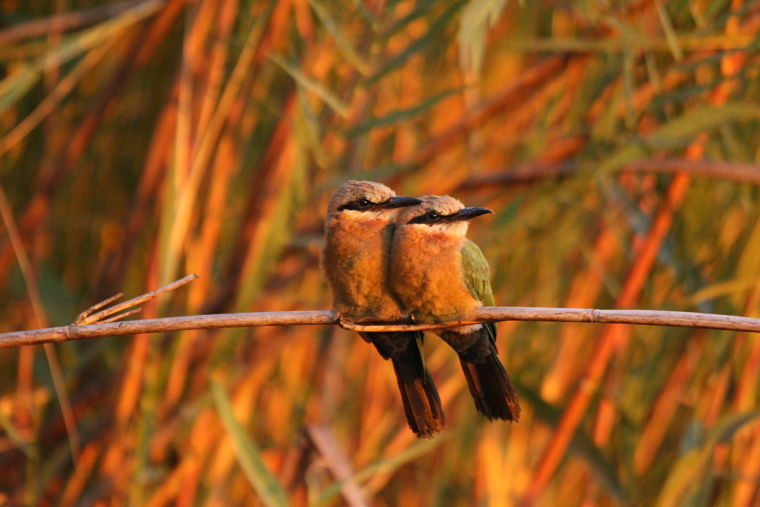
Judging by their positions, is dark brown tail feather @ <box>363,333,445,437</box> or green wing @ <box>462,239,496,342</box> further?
green wing @ <box>462,239,496,342</box>

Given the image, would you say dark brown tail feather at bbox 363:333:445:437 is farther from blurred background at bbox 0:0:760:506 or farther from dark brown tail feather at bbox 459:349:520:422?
blurred background at bbox 0:0:760:506

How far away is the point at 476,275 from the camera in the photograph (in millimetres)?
2744

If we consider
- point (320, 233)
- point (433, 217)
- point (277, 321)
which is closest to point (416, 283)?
point (433, 217)

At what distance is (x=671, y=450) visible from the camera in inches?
161

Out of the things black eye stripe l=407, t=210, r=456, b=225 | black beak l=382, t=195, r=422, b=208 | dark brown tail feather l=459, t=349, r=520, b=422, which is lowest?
dark brown tail feather l=459, t=349, r=520, b=422

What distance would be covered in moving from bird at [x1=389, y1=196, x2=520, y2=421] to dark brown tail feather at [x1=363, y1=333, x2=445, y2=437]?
0.26ft

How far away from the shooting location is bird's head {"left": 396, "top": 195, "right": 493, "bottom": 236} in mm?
2771

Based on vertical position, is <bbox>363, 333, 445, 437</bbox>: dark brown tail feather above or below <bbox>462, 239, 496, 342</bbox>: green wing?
below

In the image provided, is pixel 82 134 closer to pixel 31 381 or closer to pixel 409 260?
pixel 31 381

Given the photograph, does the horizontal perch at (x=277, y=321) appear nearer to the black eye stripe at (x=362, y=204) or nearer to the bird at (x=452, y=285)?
the bird at (x=452, y=285)

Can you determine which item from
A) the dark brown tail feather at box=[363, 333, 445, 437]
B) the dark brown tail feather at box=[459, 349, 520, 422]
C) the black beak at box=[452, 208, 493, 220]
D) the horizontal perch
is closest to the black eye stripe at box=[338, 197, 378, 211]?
the black beak at box=[452, 208, 493, 220]

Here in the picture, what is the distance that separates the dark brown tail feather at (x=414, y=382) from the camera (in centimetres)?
259

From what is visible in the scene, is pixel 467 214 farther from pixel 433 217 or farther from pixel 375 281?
pixel 375 281

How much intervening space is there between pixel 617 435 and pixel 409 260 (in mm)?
1563
